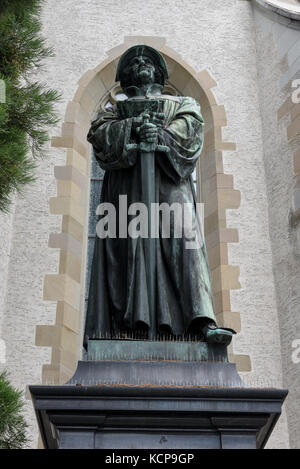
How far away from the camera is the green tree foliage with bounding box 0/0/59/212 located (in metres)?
3.81

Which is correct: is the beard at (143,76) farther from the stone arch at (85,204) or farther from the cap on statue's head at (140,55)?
the stone arch at (85,204)

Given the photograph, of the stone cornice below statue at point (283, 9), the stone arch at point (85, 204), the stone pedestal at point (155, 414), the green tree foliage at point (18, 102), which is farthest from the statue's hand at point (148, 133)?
the stone cornice below statue at point (283, 9)

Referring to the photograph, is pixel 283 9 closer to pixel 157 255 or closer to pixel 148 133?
pixel 148 133

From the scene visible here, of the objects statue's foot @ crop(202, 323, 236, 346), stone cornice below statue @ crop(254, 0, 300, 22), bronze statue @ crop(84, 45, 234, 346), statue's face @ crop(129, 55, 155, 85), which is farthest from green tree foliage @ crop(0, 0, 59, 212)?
stone cornice below statue @ crop(254, 0, 300, 22)

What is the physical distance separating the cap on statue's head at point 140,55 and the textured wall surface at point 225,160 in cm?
342

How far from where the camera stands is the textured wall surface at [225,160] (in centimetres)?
700

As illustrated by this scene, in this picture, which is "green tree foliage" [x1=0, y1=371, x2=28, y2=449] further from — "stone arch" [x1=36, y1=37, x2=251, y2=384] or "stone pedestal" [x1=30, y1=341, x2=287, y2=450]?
"stone arch" [x1=36, y1=37, x2=251, y2=384]

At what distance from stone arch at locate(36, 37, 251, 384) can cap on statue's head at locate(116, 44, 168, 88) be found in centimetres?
338

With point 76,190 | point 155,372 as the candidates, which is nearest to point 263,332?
point 76,190

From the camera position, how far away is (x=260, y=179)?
26.4 ft

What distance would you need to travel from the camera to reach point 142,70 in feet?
12.8

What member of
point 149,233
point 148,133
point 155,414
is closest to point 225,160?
point 148,133

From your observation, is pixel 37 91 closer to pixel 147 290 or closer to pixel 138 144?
pixel 138 144

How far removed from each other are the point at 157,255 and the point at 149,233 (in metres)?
0.11
